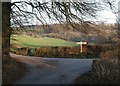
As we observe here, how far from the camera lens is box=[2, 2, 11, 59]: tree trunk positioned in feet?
18.2

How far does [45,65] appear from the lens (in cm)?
553

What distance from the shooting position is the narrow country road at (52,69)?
18.0ft

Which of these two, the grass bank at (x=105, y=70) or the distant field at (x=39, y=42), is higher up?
the distant field at (x=39, y=42)

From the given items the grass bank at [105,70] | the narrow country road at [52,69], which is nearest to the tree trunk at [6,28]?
the narrow country road at [52,69]

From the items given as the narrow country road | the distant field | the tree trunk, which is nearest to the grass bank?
the narrow country road

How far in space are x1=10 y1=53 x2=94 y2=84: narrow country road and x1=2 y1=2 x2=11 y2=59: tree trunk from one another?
16 cm

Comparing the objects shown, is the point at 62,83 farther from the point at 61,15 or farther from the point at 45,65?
the point at 61,15

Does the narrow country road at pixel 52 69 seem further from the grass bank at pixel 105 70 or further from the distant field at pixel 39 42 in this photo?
the distant field at pixel 39 42

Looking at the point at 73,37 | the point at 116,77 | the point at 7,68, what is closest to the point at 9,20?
the point at 7,68

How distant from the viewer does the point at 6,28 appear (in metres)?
5.60

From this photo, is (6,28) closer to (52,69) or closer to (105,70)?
(52,69)

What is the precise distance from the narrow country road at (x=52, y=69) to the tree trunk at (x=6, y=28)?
0.51 ft

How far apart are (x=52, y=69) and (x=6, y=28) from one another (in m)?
1.20

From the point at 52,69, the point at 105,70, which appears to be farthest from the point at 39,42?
the point at 105,70
